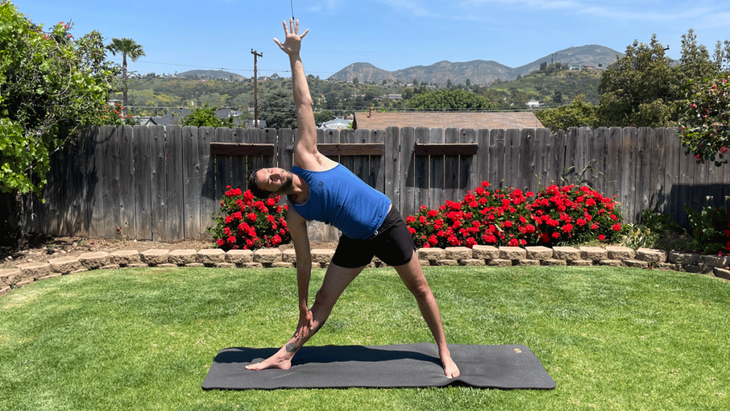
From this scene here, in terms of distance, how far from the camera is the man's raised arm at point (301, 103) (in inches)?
137

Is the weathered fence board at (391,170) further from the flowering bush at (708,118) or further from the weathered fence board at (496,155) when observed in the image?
the flowering bush at (708,118)

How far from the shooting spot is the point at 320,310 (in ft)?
12.2

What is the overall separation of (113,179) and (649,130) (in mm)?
8494

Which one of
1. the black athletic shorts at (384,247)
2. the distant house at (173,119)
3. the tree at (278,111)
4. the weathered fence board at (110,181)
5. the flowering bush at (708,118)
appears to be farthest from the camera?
the tree at (278,111)

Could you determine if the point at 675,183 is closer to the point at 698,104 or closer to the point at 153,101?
the point at 698,104

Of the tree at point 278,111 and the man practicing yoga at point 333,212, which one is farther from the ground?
Result: the tree at point 278,111

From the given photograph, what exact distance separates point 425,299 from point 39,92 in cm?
605

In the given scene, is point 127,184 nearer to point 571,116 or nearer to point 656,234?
point 656,234

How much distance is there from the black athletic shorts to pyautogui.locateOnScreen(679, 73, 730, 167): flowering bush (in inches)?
215

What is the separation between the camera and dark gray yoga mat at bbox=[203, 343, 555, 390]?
350 cm

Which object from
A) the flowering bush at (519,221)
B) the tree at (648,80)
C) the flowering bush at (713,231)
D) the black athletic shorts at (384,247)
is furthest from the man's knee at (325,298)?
the tree at (648,80)

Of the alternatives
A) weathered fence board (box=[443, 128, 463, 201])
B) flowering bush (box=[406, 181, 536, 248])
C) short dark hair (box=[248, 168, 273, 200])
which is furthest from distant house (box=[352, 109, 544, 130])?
short dark hair (box=[248, 168, 273, 200])

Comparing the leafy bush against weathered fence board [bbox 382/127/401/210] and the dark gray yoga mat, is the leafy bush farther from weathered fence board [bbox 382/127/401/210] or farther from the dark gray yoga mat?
the dark gray yoga mat

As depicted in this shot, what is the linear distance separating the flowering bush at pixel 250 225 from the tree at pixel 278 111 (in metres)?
64.7
